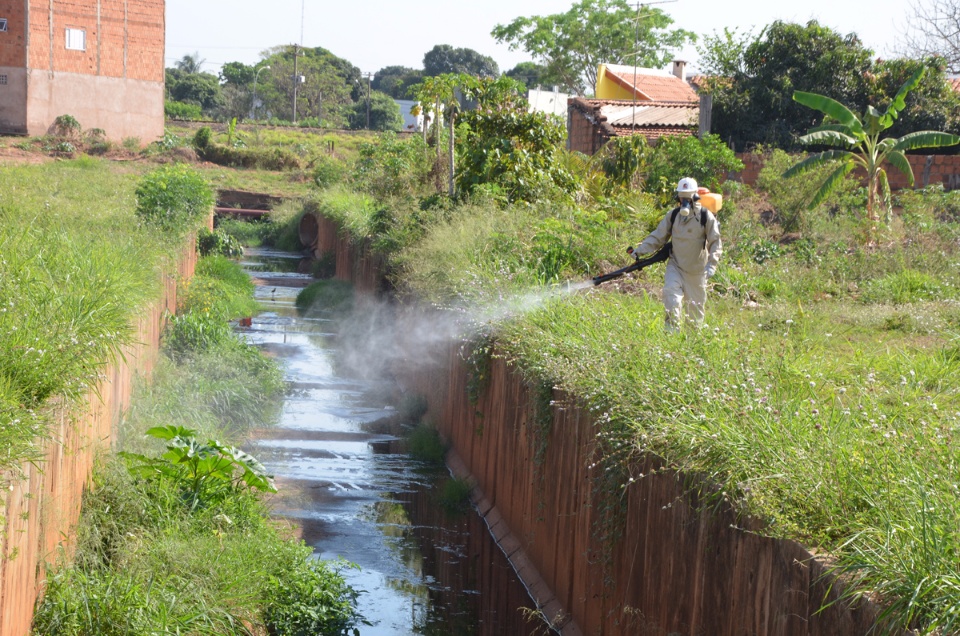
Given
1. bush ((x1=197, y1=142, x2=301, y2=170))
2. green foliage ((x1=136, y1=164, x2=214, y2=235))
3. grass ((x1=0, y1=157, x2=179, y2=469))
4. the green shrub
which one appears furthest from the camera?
the green shrub

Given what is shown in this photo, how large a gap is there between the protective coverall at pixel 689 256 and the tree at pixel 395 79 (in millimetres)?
104343

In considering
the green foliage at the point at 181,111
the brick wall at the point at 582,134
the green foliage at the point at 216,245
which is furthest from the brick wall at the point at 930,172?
the green foliage at the point at 181,111

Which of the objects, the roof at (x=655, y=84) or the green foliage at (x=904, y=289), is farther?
the roof at (x=655, y=84)

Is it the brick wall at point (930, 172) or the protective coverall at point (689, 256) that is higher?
the brick wall at point (930, 172)

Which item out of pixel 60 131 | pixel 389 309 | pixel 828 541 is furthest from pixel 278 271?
pixel 828 541

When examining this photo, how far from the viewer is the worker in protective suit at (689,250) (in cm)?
962

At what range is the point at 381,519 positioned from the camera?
1062 cm

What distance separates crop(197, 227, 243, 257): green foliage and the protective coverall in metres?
17.6

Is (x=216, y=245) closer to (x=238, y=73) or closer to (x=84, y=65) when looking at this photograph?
(x=84, y=65)

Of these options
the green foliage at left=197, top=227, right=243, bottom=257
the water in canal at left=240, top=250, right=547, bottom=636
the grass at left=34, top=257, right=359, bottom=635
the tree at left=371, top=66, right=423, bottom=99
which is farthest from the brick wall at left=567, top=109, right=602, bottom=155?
the tree at left=371, top=66, right=423, bottom=99

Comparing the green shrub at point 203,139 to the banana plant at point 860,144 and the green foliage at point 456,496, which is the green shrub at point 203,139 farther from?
the green foliage at point 456,496

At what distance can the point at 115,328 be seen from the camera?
7574 millimetres

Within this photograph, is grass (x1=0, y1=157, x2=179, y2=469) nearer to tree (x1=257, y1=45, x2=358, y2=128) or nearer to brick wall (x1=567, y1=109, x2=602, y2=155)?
brick wall (x1=567, y1=109, x2=602, y2=155)

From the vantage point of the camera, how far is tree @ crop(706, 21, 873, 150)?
86.5 feet
